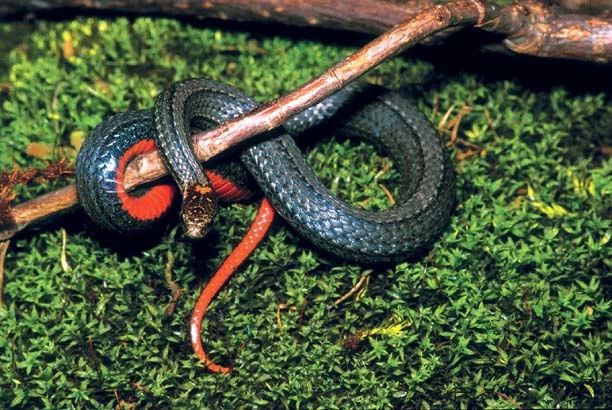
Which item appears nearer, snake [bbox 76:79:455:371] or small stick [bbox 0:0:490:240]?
small stick [bbox 0:0:490:240]

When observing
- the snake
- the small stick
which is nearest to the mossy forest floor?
the snake

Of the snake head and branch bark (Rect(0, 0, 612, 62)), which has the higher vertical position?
branch bark (Rect(0, 0, 612, 62))

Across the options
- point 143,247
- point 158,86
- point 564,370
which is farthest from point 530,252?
point 158,86

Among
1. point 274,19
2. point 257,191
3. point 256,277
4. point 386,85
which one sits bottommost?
point 256,277

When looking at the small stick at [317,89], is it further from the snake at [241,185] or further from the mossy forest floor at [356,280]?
the mossy forest floor at [356,280]

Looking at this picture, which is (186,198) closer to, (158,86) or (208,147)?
(208,147)

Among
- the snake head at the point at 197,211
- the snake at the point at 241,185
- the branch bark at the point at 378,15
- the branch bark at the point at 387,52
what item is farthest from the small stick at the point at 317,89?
the branch bark at the point at 378,15

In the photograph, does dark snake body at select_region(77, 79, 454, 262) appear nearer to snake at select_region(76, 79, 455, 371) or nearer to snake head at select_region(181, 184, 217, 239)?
snake at select_region(76, 79, 455, 371)

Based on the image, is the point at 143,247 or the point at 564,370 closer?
the point at 564,370
